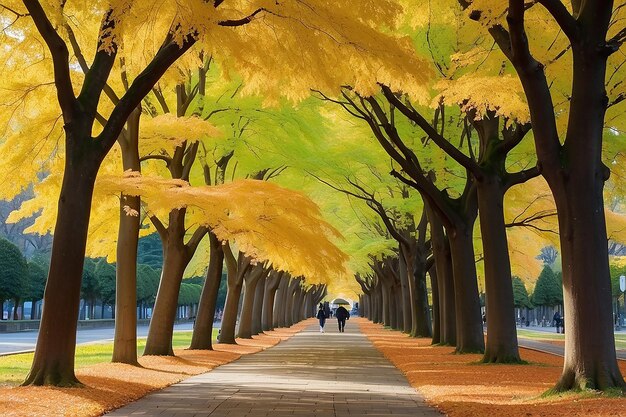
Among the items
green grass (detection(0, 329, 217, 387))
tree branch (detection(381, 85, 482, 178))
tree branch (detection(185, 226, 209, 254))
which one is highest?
tree branch (detection(381, 85, 482, 178))

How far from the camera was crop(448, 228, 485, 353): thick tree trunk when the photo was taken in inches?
858

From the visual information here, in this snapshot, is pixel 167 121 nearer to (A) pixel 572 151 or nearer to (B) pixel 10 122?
(B) pixel 10 122

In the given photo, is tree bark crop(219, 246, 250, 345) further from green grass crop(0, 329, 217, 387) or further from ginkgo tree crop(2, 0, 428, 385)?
ginkgo tree crop(2, 0, 428, 385)

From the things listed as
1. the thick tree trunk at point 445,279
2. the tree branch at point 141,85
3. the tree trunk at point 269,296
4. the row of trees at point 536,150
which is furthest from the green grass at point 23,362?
the tree trunk at point 269,296

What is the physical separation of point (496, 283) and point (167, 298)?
28.1 feet

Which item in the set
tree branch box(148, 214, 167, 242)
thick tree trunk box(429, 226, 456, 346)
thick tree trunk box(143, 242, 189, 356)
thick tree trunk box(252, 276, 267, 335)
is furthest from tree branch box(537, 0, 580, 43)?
thick tree trunk box(252, 276, 267, 335)

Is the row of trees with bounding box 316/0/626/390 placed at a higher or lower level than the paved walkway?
higher

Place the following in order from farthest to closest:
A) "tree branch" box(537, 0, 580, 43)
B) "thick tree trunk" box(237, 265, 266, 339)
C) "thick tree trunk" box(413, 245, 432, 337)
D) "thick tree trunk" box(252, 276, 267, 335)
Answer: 1. "thick tree trunk" box(252, 276, 267, 335)
2. "thick tree trunk" box(237, 265, 266, 339)
3. "thick tree trunk" box(413, 245, 432, 337)
4. "tree branch" box(537, 0, 580, 43)

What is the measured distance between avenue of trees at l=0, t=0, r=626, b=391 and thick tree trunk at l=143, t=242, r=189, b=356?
0.05 m

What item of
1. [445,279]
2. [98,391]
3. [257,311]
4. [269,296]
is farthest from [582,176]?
[269,296]

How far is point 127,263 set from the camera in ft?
61.2

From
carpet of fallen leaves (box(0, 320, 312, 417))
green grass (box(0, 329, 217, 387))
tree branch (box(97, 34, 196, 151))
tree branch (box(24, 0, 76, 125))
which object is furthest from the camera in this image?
green grass (box(0, 329, 217, 387))

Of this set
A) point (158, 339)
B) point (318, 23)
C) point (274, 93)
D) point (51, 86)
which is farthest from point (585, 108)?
point (158, 339)

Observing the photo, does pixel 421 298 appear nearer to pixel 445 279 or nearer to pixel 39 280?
pixel 445 279
